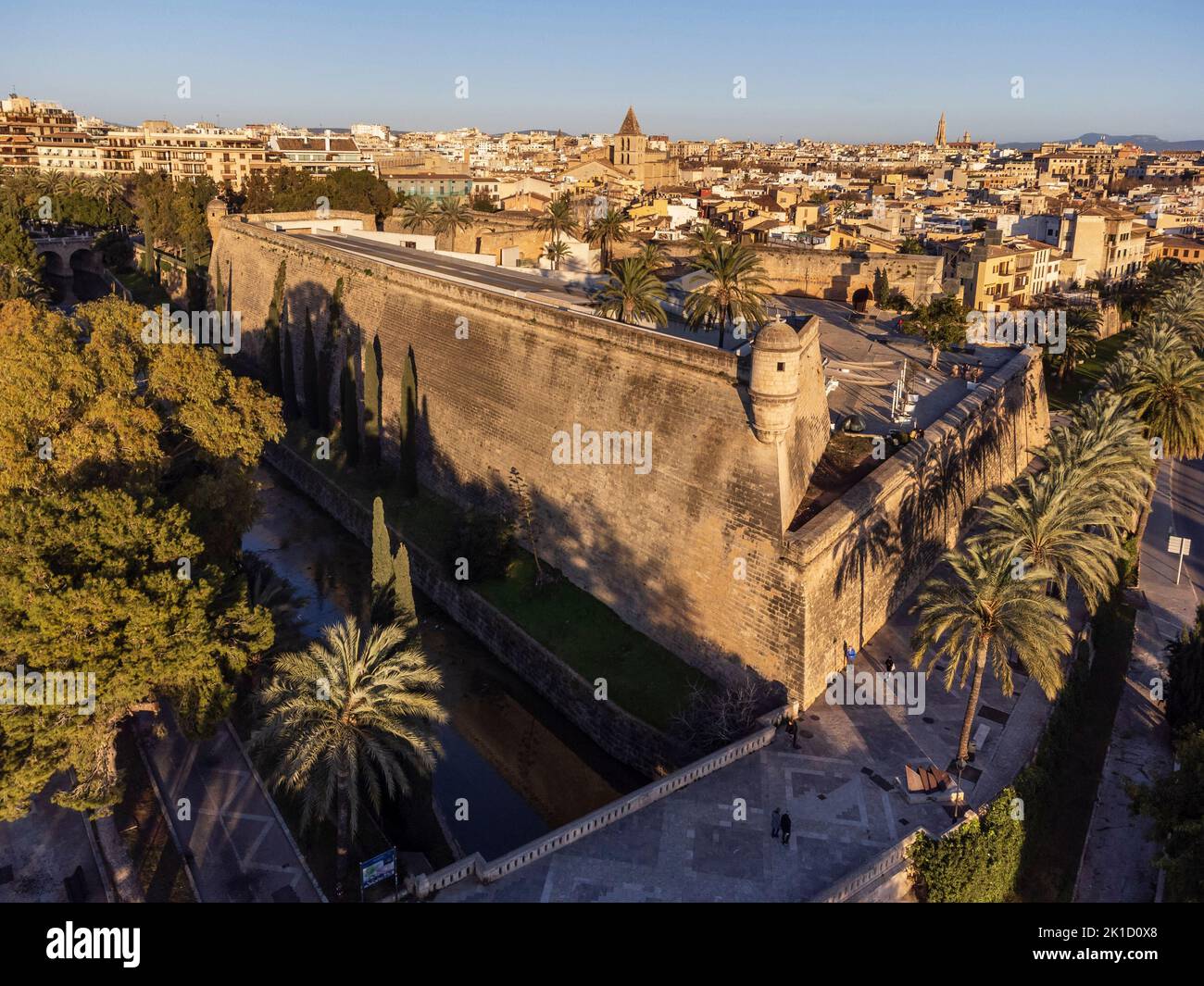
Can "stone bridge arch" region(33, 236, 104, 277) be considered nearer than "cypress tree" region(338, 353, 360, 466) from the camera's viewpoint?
No

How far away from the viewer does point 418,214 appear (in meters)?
61.6

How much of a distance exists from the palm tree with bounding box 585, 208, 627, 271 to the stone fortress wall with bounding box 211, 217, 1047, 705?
18700 millimetres

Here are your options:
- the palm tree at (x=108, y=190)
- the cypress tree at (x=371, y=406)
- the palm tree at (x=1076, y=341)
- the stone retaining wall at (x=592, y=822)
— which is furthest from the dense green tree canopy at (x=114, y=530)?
the palm tree at (x=108, y=190)

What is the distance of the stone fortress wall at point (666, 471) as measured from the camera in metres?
21.8

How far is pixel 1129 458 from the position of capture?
2309 cm

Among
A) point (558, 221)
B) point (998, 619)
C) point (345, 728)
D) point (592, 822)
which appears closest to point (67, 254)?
point (558, 221)

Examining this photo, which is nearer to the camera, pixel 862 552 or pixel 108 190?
pixel 862 552

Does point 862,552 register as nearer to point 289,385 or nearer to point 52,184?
point 289,385

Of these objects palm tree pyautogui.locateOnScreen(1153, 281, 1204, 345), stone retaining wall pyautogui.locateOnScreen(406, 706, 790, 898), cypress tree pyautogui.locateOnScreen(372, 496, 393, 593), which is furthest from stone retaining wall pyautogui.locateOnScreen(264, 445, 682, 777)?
palm tree pyautogui.locateOnScreen(1153, 281, 1204, 345)

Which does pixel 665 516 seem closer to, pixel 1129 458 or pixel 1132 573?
pixel 1129 458

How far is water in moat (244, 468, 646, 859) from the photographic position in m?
21.1

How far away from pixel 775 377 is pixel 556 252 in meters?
35.5

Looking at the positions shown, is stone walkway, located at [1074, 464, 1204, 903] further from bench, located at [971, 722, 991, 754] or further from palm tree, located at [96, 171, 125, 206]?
palm tree, located at [96, 171, 125, 206]

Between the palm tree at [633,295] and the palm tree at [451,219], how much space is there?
2867cm
